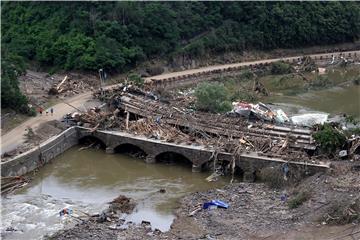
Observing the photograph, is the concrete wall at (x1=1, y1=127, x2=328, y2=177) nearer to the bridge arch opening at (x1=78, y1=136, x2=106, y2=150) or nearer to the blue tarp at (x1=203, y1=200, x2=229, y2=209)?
the bridge arch opening at (x1=78, y1=136, x2=106, y2=150)

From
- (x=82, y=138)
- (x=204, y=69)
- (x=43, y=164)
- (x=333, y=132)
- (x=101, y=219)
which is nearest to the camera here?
(x=101, y=219)

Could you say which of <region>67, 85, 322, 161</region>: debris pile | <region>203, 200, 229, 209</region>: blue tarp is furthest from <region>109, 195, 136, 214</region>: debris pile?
<region>67, 85, 322, 161</region>: debris pile

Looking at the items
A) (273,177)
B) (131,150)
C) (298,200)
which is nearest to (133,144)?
(131,150)

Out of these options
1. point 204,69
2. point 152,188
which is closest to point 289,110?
point 204,69

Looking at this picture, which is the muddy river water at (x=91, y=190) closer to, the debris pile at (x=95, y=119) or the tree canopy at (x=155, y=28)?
the debris pile at (x=95, y=119)

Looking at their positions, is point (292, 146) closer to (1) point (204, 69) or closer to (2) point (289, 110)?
(2) point (289, 110)
